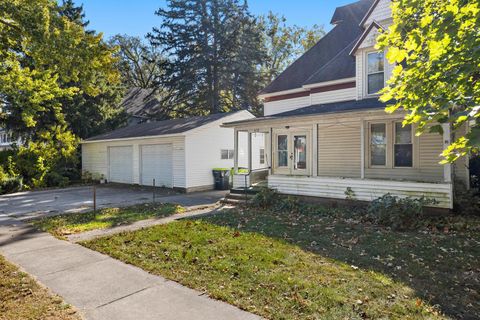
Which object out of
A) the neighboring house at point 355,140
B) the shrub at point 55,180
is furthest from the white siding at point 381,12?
the shrub at point 55,180

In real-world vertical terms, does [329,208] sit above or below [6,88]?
below

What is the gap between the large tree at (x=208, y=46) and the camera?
2862 cm

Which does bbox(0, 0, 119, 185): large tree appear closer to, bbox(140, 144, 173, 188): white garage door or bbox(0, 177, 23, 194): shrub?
bbox(140, 144, 173, 188): white garage door

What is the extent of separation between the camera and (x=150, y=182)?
58.5 ft

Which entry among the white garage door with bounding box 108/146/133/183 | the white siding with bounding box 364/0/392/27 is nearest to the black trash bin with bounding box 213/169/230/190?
the white garage door with bounding box 108/146/133/183

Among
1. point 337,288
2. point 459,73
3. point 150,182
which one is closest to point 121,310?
point 337,288

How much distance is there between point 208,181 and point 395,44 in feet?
43.5

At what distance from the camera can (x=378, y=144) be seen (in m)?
11.9

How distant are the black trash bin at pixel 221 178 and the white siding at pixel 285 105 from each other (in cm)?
388

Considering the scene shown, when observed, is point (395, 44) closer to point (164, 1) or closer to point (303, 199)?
point (303, 199)

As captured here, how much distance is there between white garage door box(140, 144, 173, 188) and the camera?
1684cm

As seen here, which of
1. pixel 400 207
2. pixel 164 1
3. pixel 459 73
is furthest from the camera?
pixel 164 1

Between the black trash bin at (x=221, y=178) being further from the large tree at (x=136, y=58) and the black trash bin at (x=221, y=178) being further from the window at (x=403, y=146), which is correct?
the large tree at (x=136, y=58)

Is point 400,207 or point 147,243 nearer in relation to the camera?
point 147,243
